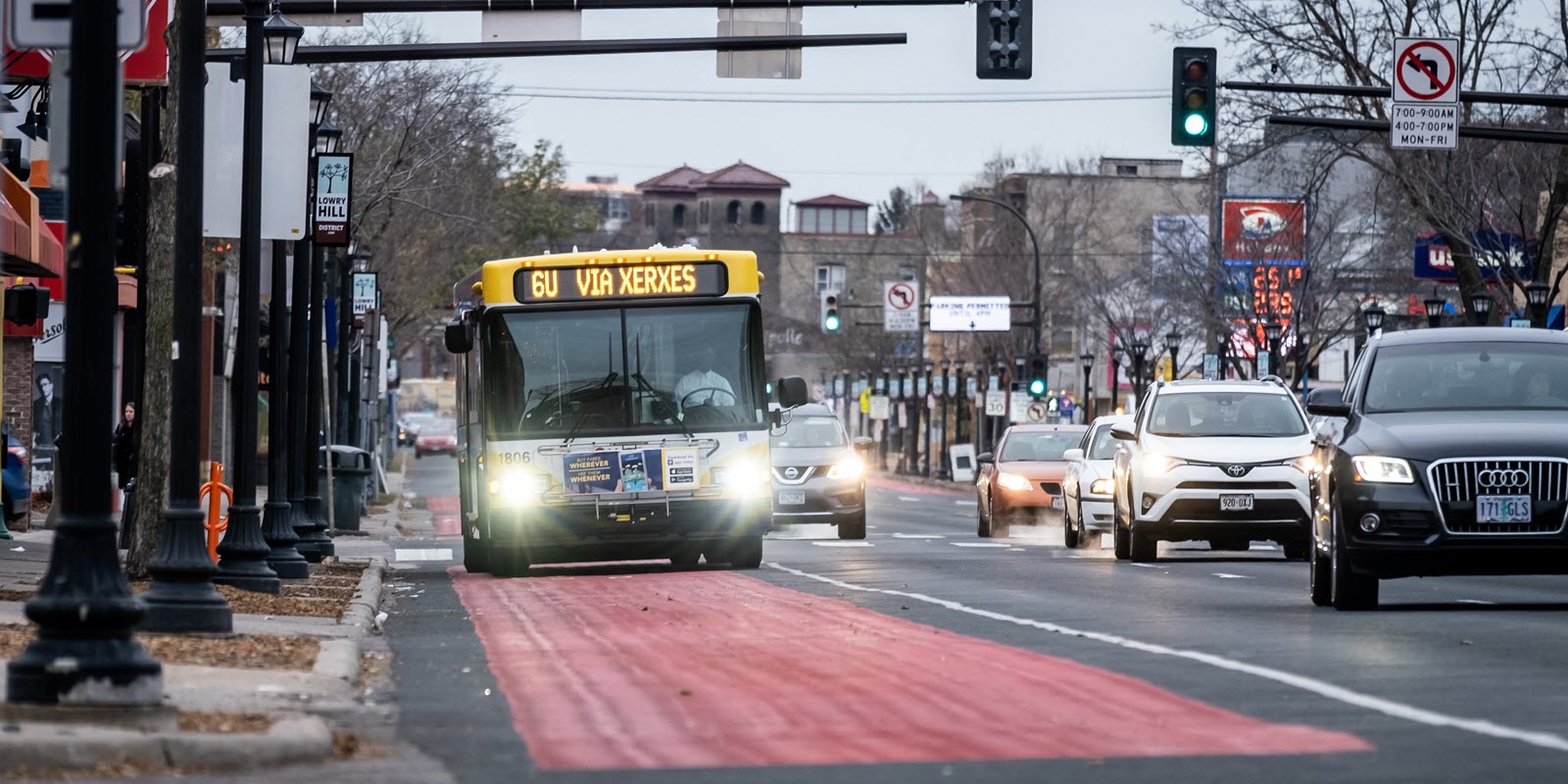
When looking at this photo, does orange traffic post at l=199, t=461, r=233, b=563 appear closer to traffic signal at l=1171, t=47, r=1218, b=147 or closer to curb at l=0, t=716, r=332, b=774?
curb at l=0, t=716, r=332, b=774

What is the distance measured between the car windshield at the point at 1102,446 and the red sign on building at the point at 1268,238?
114ft

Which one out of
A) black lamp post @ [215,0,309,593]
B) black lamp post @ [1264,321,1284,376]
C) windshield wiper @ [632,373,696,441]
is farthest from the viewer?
black lamp post @ [1264,321,1284,376]

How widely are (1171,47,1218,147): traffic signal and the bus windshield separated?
6.82m

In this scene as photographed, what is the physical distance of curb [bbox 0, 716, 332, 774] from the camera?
8.59 meters

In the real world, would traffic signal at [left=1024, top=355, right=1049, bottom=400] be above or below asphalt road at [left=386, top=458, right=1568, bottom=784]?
above

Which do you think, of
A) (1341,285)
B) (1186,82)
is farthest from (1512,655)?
(1341,285)

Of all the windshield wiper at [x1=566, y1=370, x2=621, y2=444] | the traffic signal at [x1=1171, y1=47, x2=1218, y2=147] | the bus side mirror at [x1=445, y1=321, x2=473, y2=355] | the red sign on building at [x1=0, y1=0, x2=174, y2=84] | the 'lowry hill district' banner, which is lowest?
the 'lowry hill district' banner

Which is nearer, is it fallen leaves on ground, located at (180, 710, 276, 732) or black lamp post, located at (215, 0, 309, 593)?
fallen leaves on ground, located at (180, 710, 276, 732)

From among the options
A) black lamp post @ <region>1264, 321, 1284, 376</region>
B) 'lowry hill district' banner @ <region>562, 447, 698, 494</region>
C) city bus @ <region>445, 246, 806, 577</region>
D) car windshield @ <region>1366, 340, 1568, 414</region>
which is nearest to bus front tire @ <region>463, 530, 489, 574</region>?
city bus @ <region>445, 246, 806, 577</region>

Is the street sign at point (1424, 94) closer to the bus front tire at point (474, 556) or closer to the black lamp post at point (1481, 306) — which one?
the bus front tire at point (474, 556)

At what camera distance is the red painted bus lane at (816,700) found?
362 inches

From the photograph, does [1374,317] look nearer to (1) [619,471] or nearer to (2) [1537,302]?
(2) [1537,302]

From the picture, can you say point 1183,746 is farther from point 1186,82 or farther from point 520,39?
point 1186,82

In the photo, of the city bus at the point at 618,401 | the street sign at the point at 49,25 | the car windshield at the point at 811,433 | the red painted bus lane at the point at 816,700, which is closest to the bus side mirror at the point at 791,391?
the city bus at the point at 618,401
